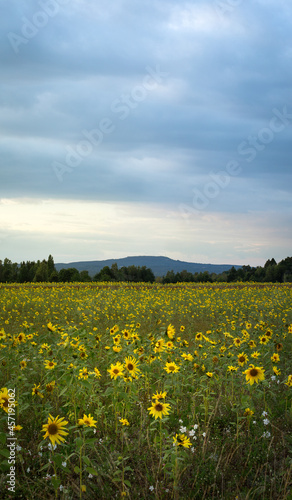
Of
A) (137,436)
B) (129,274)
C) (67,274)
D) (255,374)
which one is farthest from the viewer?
(129,274)

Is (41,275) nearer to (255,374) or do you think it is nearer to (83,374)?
(83,374)

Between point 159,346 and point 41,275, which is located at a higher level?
point 41,275

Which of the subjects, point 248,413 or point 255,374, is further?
point 248,413

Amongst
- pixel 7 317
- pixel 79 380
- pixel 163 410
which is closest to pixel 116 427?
pixel 79 380

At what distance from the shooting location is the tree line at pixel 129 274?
44.8m

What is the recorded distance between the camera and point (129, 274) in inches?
1961

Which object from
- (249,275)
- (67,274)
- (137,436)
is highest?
(249,275)

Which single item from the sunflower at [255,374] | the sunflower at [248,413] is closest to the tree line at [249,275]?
the sunflower at [248,413]

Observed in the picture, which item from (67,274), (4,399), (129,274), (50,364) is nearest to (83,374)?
(50,364)

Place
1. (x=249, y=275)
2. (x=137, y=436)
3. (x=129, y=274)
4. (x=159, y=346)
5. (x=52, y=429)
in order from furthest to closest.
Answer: (x=249, y=275) → (x=129, y=274) → (x=159, y=346) → (x=137, y=436) → (x=52, y=429)

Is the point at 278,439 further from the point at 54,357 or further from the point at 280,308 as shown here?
the point at 280,308

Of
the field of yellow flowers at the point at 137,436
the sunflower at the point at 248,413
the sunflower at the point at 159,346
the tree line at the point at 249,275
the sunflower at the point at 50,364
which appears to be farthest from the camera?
the tree line at the point at 249,275

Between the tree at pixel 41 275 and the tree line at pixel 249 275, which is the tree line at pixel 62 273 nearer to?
the tree at pixel 41 275

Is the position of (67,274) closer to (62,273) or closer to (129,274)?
(62,273)
